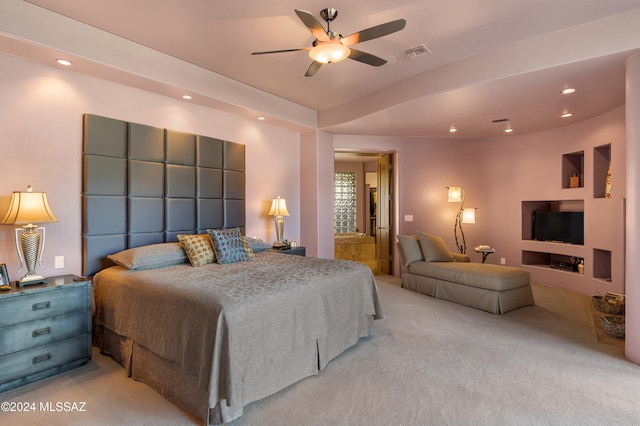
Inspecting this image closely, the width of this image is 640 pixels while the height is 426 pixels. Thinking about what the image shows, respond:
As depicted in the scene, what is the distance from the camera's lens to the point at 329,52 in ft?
8.67

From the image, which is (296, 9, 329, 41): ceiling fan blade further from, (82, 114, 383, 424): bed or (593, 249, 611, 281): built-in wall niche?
(593, 249, 611, 281): built-in wall niche

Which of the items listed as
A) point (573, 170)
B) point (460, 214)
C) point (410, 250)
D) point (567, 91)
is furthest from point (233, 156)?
point (573, 170)

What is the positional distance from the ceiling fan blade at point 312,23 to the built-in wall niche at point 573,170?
501 centimetres

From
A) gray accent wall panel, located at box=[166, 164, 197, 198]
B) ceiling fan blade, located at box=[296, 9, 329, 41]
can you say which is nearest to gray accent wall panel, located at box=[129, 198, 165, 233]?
gray accent wall panel, located at box=[166, 164, 197, 198]

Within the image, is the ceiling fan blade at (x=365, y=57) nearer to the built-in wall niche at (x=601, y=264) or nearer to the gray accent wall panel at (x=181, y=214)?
the gray accent wall panel at (x=181, y=214)

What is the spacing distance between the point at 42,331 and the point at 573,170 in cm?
735

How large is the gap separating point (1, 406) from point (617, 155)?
6886 millimetres

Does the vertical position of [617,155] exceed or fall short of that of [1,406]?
it exceeds it

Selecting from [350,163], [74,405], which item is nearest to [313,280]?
[74,405]

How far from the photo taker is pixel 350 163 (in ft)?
31.1

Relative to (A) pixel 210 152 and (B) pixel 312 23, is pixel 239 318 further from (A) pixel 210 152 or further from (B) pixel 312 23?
(A) pixel 210 152

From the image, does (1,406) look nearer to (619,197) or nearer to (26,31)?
(26,31)

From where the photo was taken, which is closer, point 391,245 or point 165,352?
point 165,352

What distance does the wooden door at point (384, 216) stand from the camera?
6.49 m
